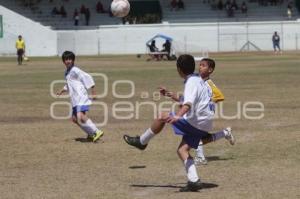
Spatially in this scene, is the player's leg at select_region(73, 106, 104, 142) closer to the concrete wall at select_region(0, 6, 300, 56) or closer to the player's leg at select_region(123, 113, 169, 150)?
the player's leg at select_region(123, 113, 169, 150)

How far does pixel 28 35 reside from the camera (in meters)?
65.8

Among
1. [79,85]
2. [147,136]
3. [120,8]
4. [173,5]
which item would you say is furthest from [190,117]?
[173,5]

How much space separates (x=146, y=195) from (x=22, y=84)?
21.4 metres

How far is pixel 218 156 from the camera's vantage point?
1225 cm

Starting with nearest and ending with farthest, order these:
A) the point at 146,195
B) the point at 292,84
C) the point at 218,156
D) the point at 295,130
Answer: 1. the point at 146,195
2. the point at 218,156
3. the point at 295,130
4. the point at 292,84

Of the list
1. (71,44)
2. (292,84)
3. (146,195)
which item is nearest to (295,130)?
(146,195)

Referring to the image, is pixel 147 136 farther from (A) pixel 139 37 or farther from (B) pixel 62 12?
(B) pixel 62 12

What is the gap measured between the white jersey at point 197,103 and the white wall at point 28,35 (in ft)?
185

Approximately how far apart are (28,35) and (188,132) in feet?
188

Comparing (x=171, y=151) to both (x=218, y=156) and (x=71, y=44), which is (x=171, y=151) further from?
(x=71, y=44)

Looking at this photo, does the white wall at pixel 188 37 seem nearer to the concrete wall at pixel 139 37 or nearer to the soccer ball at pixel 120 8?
the concrete wall at pixel 139 37

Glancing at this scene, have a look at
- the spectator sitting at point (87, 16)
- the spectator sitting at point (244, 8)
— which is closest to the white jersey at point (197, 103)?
the spectator sitting at point (87, 16)

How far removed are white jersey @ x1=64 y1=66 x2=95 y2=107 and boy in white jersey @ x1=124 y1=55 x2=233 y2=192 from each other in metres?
4.83

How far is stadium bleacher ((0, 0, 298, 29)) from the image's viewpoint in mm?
68688
